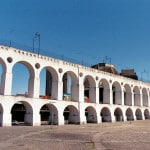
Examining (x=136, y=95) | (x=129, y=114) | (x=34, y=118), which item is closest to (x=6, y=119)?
(x=34, y=118)

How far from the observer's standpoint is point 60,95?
42.4m

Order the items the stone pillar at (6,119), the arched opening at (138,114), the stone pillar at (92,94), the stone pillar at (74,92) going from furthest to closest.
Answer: the arched opening at (138,114)
the stone pillar at (92,94)
the stone pillar at (74,92)
the stone pillar at (6,119)

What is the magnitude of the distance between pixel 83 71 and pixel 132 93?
816 inches

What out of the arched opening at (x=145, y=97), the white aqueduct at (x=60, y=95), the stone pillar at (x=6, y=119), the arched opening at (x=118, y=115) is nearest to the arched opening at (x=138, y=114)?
the white aqueduct at (x=60, y=95)

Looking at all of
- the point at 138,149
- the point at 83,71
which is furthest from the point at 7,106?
the point at 138,149

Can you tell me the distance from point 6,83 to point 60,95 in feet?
36.3

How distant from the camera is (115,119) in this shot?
183 ft

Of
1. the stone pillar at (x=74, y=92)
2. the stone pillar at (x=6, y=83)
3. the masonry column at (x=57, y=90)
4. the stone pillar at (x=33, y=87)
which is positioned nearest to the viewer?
the stone pillar at (x=6, y=83)

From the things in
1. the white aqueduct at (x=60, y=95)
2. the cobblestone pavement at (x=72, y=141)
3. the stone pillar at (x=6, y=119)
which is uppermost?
the white aqueduct at (x=60, y=95)

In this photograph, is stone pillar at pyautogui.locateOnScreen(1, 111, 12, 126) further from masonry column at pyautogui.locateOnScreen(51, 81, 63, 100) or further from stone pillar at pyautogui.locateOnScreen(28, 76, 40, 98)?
masonry column at pyautogui.locateOnScreen(51, 81, 63, 100)

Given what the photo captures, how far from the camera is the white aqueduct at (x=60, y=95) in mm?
34719

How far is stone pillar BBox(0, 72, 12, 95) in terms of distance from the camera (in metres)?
34.2

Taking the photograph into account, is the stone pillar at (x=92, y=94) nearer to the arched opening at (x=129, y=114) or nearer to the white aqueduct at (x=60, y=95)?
the white aqueduct at (x=60, y=95)

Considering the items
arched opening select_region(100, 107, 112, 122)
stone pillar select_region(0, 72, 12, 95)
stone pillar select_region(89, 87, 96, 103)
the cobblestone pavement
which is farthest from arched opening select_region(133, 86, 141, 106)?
the cobblestone pavement
